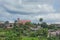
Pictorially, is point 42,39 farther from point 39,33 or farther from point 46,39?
point 39,33

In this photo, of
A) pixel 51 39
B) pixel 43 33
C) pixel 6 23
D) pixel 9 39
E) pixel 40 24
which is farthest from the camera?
pixel 6 23

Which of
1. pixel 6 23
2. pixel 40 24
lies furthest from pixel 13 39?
pixel 6 23

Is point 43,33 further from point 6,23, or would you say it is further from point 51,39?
point 6,23

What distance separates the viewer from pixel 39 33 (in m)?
22.8

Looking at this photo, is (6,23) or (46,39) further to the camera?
(6,23)

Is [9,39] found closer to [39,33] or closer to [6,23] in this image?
[39,33]

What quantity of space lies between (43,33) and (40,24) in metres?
15.0

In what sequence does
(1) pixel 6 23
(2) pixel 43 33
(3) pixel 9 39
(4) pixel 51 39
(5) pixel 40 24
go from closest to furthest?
Answer: (3) pixel 9 39 < (4) pixel 51 39 < (2) pixel 43 33 < (5) pixel 40 24 < (1) pixel 6 23

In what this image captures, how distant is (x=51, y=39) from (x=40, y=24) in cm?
1853

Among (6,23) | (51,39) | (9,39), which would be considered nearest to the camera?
(9,39)

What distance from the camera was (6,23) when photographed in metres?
41.6

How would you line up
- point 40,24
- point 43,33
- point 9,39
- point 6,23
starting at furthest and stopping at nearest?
point 6,23 < point 40,24 < point 43,33 < point 9,39

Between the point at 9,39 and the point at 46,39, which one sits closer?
the point at 9,39

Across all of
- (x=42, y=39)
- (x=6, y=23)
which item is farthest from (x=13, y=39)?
(x=6, y=23)
